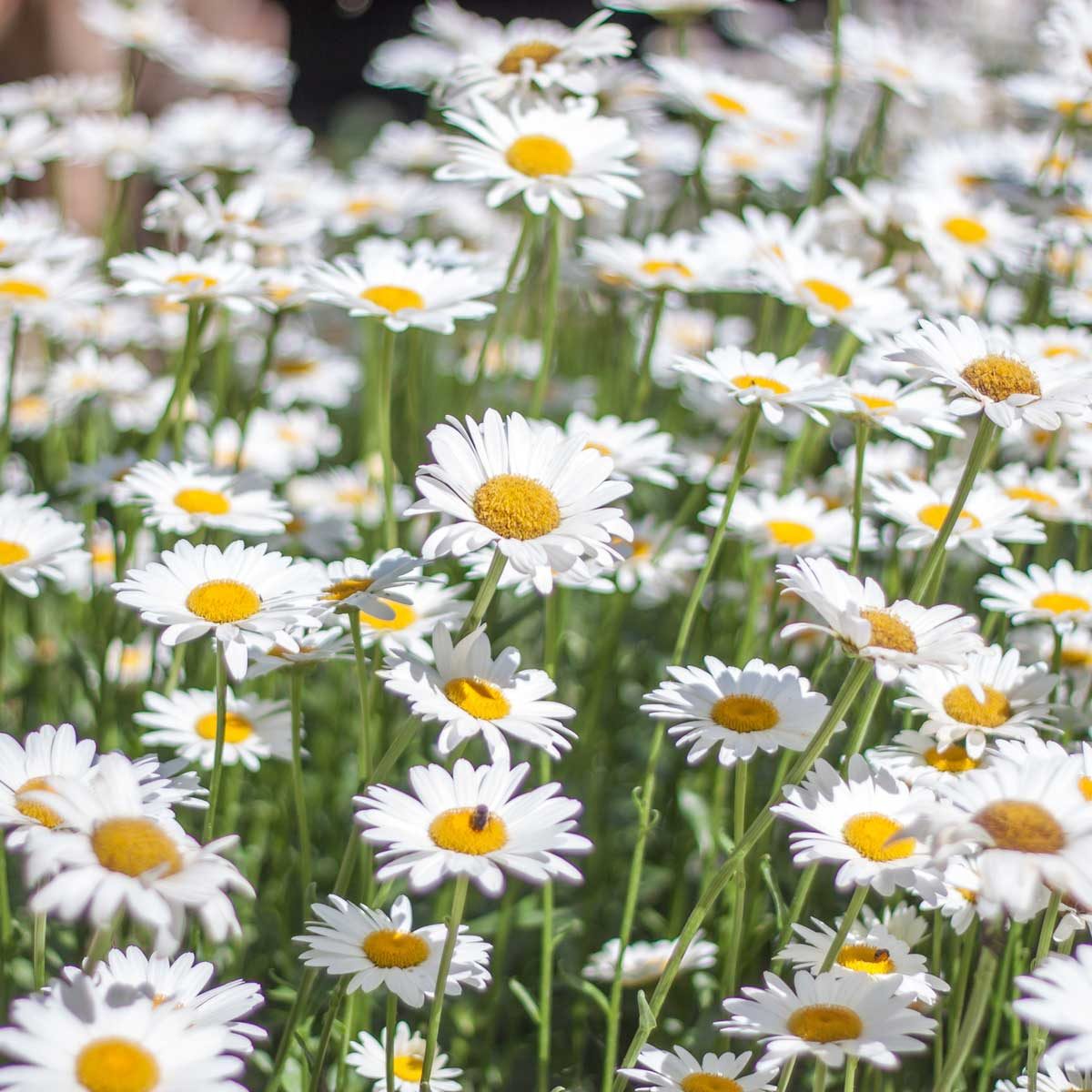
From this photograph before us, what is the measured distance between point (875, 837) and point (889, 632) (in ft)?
0.62

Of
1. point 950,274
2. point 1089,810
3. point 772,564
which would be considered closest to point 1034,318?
point 950,274

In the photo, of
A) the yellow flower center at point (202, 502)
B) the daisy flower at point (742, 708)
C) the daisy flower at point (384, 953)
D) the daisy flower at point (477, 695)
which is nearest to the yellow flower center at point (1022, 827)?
the daisy flower at point (742, 708)

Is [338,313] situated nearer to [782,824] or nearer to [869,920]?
A: [782,824]

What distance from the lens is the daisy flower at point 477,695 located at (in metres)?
1.08

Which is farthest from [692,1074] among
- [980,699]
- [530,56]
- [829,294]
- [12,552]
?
[530,56]

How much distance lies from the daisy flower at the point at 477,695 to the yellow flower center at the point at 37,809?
11.7 inches

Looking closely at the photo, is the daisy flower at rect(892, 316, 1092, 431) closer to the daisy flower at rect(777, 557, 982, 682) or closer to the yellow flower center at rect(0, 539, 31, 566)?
the daisy flower at rect(777, 557, 982, 682)

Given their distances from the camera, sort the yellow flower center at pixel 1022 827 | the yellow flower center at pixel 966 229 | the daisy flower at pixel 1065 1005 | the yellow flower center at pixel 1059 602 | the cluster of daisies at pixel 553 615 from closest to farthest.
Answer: the daisy flower at pixel 1065 1005 < the yellow flower center at pixel 1022 827 < the cluster of daisies at pixel 553 615 < the yellow flower center at pixel 1059 602 < the yellow flower center at pixel 966 229

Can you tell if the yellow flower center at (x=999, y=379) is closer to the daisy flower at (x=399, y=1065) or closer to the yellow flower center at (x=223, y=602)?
the yellow flower center at (x=223, y=602)

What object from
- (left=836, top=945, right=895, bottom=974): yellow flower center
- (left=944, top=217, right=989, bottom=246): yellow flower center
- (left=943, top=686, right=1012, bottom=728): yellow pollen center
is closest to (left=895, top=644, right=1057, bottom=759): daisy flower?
(left=943, top=686, right=1012, bottom=728): yellow pollen center

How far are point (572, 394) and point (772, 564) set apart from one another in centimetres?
92

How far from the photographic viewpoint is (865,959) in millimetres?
1169

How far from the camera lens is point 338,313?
3301 millimetres

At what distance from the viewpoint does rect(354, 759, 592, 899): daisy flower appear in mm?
990
